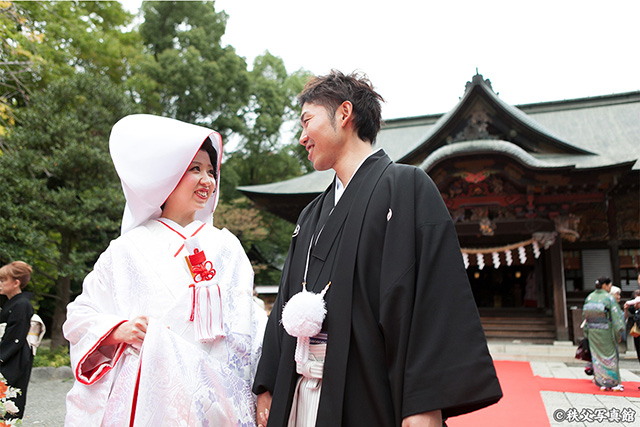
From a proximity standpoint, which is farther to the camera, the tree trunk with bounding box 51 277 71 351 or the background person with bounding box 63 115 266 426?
the tree trunk with bounding box 51 277 71 351

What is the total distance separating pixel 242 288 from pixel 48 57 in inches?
582

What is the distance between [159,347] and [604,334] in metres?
7.52

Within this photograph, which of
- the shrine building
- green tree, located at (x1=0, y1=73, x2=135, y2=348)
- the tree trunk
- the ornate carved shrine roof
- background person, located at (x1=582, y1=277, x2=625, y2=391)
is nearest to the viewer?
background person, located at (x1=582, y1=277, x2=625, y2=391)

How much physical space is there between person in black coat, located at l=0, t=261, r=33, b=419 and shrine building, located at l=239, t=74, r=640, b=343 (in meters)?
7.18

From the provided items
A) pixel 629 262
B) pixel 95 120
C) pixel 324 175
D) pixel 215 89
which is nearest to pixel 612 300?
pixel 629 262

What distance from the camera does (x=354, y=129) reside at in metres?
1.99

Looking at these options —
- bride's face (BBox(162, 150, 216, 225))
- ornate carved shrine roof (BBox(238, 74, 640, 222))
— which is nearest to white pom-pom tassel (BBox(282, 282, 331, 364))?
bride's face (BBox(162, 150, 216, 225))

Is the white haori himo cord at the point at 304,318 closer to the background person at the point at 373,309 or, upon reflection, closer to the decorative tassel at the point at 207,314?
the background person at the point at 373,309

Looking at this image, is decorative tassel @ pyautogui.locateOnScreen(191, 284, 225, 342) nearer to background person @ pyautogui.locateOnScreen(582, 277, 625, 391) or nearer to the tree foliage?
the tree foliage

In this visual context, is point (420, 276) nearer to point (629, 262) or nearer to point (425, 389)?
point (425, 389)

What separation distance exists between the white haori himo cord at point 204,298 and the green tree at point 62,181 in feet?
27.3

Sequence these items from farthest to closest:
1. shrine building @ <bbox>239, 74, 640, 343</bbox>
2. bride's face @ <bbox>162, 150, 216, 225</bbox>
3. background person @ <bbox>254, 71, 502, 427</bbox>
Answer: shrine building @ <bbox>239, 74, 640, 343</bbox> → bride's face @ <bbox>162, 150, 216, 225</bbox> → background person @ <bbox>254, 71, 502, 427</bbox>

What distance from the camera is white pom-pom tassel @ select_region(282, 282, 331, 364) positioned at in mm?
1627

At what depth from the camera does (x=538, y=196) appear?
1080 centimetres
